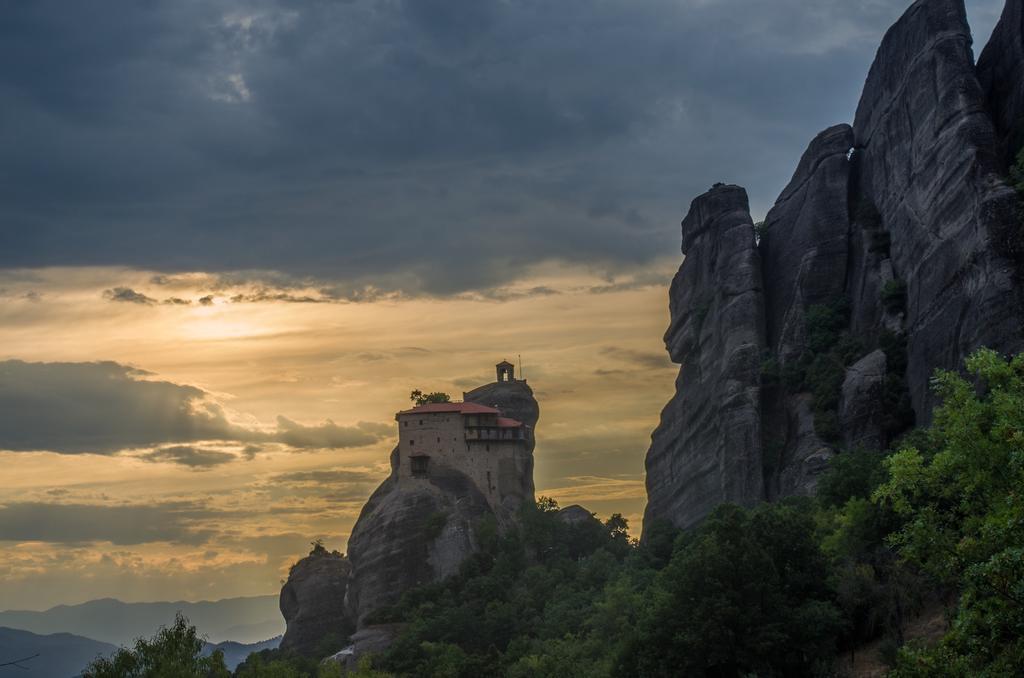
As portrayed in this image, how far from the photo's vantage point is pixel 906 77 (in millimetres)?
98938

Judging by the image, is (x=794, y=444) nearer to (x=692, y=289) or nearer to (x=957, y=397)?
(x=692, y=289)

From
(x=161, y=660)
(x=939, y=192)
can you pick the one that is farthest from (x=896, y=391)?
(x=161, y=660)

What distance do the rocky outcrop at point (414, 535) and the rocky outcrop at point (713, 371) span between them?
Answer: 25704 millimetres

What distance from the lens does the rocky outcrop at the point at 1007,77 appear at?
293ft

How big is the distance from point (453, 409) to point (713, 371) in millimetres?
41387

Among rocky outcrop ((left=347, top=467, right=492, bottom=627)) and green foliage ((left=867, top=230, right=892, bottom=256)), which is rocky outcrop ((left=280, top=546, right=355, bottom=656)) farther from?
green foliage ((left=867, top=230, right=892, bottom=256))

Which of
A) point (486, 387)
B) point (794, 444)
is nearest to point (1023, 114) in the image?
point (794, 444)

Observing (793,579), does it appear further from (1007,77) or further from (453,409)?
(453,409)

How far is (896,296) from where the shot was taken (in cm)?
9625

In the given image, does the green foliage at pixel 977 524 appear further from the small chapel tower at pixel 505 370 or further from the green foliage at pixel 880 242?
the small chapel tower at pixel 505 370

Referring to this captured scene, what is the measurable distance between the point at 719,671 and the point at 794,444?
3645 cm

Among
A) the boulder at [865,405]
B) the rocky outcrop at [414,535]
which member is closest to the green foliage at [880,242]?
the boulder at [865,405]

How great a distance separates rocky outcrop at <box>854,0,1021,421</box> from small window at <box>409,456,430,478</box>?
62.2 m

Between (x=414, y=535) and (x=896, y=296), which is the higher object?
(x=896, y=296)
